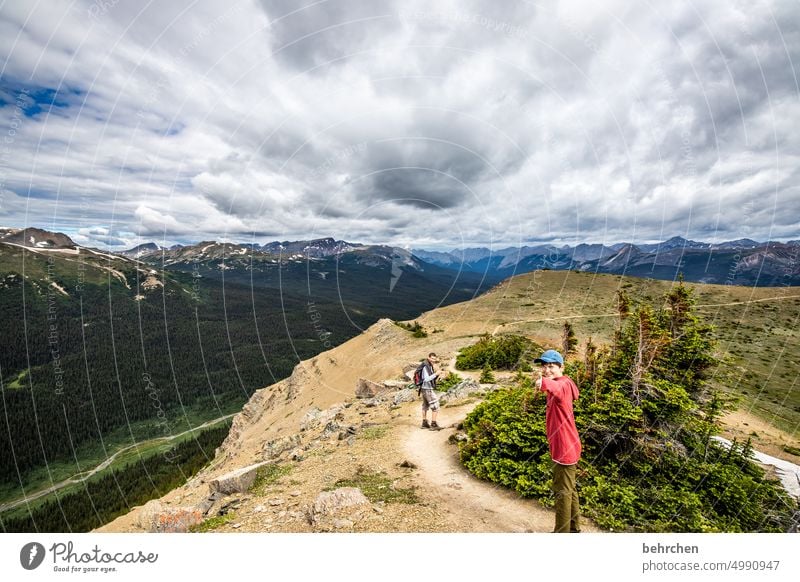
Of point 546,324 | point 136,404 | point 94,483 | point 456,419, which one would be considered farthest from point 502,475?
point 136,404

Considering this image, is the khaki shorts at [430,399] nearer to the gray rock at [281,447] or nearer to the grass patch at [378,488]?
the grass patch at [378,488]

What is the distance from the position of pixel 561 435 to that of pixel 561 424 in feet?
0.63

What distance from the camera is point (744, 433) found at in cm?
1622

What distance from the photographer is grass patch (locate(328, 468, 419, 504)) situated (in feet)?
28.9

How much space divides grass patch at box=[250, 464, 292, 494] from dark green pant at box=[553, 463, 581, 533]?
860cm

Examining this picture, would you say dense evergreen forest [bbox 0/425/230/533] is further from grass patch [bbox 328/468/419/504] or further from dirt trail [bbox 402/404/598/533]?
dirt trail [bbox 402/404/598/533]

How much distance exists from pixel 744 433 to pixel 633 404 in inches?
495

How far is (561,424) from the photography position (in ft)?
21.4

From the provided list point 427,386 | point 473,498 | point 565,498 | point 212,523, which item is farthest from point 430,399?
point 212,523

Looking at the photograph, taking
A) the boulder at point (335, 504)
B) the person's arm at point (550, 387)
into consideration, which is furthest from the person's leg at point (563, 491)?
the boulder at point (335, 504)

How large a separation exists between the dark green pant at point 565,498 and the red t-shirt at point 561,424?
18cm

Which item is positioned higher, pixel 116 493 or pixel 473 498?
pixel 473 498

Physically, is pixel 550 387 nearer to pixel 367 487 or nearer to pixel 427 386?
pixel 367 487

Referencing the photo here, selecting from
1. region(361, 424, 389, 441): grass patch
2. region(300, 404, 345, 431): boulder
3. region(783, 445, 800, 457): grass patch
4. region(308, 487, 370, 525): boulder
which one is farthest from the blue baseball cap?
region(783, 445, 800, 457): grass patch
